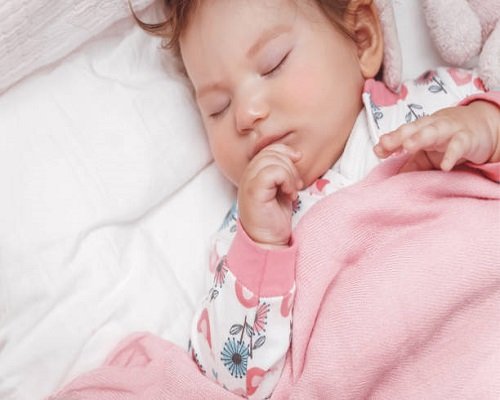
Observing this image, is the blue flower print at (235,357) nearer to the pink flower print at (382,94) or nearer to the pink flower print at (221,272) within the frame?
the pink flower print at (221,272)

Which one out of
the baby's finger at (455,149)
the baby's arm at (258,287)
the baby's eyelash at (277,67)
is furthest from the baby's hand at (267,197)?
the baby's finger at (455,149)

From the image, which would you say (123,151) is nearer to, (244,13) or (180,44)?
(180,44)

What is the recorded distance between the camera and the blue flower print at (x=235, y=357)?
44.6 inches

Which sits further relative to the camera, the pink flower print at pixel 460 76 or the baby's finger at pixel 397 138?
the pink flower print at pixel 460 76

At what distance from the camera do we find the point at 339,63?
4.09 feet

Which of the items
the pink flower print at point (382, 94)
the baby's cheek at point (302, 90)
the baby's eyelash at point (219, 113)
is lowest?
the pink flower print at point (382, 94)

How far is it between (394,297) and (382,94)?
0.39 meters

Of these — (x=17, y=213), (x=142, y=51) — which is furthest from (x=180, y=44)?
(x=17, y=213)

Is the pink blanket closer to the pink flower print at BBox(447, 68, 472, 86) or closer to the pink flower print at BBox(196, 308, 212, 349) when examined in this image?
the pink flower print at BBox(196, 308, 212, 349)

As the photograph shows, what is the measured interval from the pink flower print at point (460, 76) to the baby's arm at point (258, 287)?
35 cm

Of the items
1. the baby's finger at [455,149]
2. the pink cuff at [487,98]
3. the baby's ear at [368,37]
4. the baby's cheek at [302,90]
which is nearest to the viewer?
the baby's finger at [455,149]

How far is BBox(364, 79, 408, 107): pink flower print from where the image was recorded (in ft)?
4.19

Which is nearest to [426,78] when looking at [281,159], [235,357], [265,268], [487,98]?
[487,98]

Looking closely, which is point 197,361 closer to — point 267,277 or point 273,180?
point 267,277
